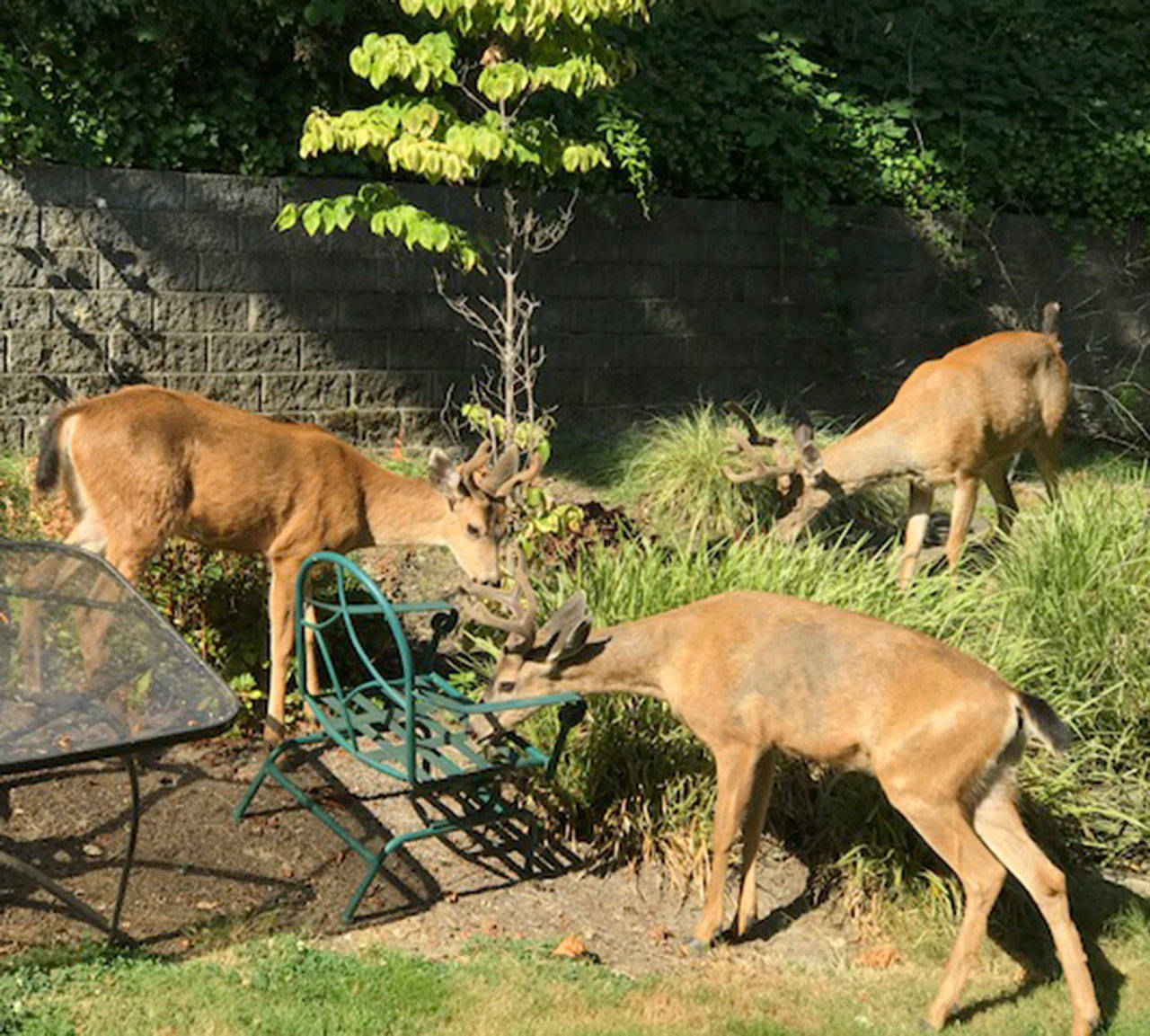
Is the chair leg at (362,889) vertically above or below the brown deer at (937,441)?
below

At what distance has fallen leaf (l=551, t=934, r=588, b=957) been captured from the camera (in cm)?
640

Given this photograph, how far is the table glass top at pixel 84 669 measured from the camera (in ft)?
18.2

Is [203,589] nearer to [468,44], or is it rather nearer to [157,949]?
[157,949]

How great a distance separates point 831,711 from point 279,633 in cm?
286

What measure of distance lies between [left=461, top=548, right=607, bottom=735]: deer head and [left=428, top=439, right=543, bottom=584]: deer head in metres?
1.66

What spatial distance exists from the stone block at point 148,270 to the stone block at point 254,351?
47cm

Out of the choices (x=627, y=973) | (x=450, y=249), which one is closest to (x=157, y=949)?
(x=627, y=973)

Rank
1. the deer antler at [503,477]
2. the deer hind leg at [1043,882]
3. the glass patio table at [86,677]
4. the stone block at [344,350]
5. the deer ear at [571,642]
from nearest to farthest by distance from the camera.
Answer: the glass patio table at [86,677], the deer hind leg at [1043,882], the deer ear at [571,642], the deer antler at [503,477], the stone block at [344,350]

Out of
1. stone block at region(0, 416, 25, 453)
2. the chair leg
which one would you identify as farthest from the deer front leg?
stone block at region(0, 416, 25, 453)

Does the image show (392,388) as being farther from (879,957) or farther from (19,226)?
(879,957)

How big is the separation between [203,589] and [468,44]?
569cm

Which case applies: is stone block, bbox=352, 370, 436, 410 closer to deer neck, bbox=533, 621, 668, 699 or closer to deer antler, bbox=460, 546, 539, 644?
deer antler, bbox=460, 546, 539, 644

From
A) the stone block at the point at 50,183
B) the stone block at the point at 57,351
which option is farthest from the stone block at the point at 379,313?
the stone block at the point at 50,183

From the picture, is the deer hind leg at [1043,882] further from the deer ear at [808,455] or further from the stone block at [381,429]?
the stone block at [381,429]
